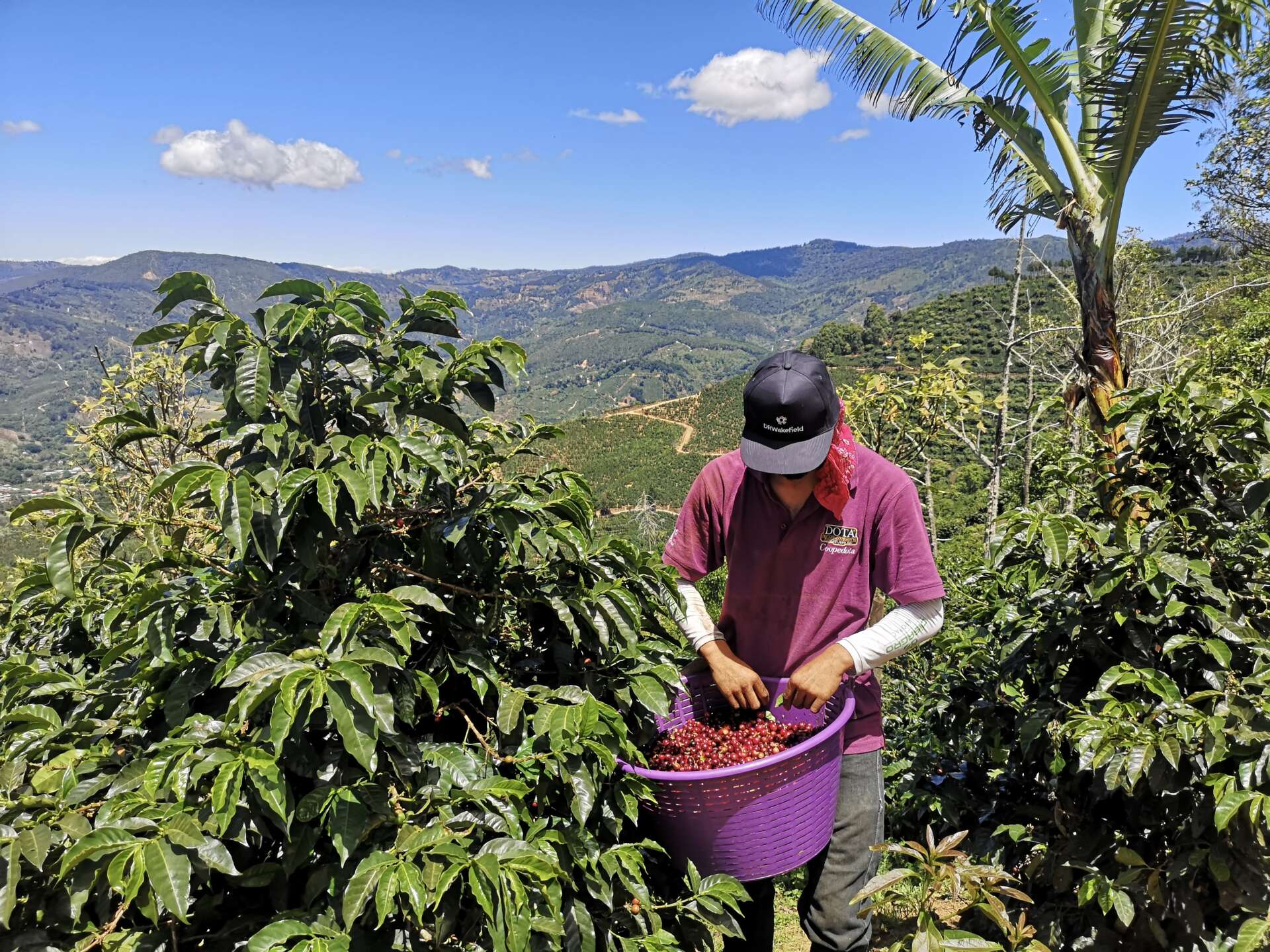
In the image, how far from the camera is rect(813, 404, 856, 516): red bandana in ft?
7.32

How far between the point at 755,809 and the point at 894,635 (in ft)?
2.10

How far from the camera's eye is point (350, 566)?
6.36ft

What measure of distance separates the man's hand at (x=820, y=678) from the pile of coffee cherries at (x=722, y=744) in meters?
0.11

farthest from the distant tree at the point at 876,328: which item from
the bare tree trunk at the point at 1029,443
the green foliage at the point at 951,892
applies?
the green foliage at the point at 951,892

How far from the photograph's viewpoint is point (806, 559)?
2367mm

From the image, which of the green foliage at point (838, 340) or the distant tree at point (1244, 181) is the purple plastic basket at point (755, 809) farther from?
the green foliage at point (838, 340)

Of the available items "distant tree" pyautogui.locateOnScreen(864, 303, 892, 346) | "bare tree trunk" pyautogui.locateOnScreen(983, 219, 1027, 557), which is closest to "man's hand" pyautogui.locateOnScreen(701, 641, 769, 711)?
"bare tree trunk" pyautogui.locateOnScreen(983, 219, 1027, 557)

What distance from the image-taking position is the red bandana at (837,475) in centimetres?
223

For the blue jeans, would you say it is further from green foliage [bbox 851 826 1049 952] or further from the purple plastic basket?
green foliage [bbox 851 826 1049 952]

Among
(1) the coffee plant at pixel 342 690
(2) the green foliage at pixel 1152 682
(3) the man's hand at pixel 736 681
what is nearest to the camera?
(1) the coffee plant at pixel 342 690

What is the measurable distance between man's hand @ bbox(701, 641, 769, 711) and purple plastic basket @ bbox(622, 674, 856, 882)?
254mm

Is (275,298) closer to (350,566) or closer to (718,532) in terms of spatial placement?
(350,566)

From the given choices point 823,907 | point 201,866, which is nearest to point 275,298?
point 201,866

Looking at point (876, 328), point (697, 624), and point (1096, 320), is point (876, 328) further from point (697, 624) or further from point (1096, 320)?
point (697, 624)
